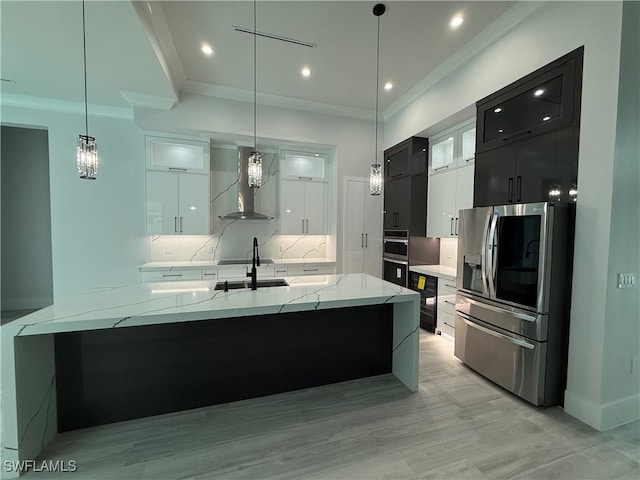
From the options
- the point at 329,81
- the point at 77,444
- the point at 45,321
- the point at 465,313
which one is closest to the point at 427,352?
the point at 465,313

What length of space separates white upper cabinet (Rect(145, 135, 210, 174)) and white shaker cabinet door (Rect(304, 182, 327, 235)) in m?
1.65

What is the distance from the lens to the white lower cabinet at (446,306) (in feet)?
11.0

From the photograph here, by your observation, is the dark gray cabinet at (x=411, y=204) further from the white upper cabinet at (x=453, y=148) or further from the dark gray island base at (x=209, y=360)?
the dark gray island base at (x=209, y=360)

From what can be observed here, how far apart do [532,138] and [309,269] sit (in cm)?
320

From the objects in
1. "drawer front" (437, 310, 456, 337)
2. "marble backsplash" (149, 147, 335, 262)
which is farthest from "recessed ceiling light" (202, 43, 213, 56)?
"drawer front" (437, 310, 456, 337)

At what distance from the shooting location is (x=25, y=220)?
473cm

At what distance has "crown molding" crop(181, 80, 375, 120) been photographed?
12.2 ft

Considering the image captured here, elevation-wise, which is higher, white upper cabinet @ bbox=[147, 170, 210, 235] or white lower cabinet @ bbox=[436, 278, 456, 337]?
white upper cabinet @ bbox=[147, 170, 210, 235]

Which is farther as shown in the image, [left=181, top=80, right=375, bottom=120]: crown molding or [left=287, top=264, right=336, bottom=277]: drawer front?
[left=287, top=264, right=336, bottom=277]: drawer front

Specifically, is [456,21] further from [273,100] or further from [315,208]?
[315,208]

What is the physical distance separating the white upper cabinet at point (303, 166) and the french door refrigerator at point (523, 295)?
2.69 metres

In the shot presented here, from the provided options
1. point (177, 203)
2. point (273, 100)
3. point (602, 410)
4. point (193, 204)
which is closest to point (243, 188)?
point (193, 204)

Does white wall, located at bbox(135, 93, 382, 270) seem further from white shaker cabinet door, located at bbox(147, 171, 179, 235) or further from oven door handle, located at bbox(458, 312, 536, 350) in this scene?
oven door handle, located at bbox(458, 312, 536, 350)

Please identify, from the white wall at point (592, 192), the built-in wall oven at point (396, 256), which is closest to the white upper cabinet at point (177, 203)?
the built-in wall oven at point (396, 256)
